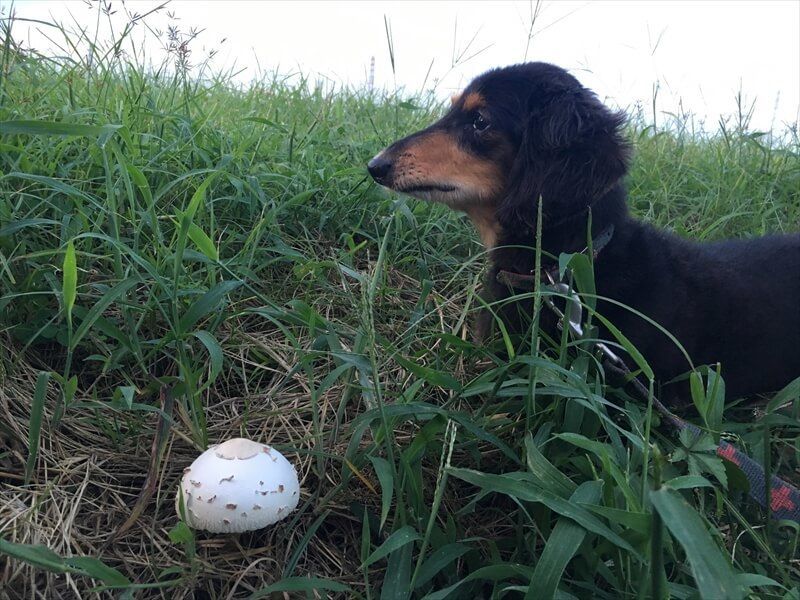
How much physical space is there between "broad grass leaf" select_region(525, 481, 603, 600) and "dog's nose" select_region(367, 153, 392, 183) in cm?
147

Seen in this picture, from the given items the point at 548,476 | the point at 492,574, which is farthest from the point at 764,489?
the point at 492,574

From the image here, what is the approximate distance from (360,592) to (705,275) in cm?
155

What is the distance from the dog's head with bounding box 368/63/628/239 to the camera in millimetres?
2029

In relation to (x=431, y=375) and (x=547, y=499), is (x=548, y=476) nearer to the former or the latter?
(x=547, y=499)

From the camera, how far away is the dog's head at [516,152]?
2029mm

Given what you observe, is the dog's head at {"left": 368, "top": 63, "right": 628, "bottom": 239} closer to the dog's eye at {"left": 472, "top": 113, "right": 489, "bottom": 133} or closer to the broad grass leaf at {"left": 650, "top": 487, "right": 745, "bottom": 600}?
the dog's eye at {"left": 472, "top": 113, "right": 489, "bottom": 133}

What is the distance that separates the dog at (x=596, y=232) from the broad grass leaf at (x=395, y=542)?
3.07 feet

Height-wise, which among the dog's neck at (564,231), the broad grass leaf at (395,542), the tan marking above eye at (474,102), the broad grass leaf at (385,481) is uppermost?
the tan marking above eye at (474,102)

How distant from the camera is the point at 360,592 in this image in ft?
4.28

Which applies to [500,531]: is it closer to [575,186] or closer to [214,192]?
[575,186]

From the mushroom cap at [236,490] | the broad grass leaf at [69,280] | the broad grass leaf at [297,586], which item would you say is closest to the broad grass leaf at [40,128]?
the broad grass leaf at [69,280]

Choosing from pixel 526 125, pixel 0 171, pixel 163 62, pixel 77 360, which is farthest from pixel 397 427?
pixel 163 62

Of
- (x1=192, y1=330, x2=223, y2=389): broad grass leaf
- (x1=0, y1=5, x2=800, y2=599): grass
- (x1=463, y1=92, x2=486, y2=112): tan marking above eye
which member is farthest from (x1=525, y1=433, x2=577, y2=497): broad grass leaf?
(x1=463, y1=92, x2=486, y2=112): tan marking above eye

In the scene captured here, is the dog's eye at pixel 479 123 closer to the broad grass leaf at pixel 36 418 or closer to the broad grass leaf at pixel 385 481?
the broad grass leaf at pixel 385 481
